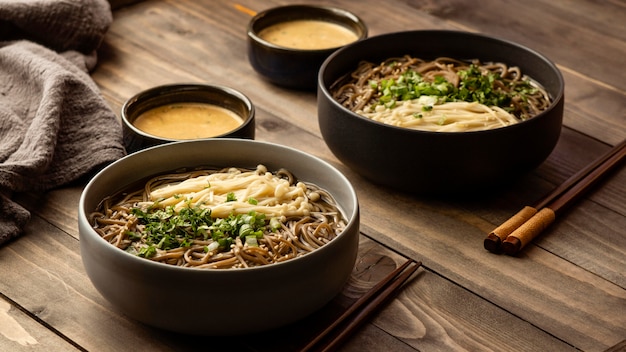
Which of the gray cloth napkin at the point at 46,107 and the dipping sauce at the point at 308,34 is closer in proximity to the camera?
the gray cloth napkin at the point at 46,107

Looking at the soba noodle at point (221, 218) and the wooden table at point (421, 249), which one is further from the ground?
→ the soba noodle at point (221, 218)

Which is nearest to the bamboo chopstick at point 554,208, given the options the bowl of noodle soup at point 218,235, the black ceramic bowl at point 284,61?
the bowl of noodle soup at point 218,235

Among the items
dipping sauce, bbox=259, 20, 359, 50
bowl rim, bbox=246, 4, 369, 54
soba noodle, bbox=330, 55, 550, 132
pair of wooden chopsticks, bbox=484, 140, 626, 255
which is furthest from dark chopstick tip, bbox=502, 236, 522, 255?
dipping sauce, bbox=259, 20, 359, 50

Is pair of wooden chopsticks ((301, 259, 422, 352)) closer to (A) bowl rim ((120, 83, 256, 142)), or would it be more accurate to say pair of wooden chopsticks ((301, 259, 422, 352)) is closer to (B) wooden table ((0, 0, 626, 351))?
(B) wooden table ((0, 0, 626, 351))

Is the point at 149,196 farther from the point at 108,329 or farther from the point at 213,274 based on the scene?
the point at 213,274

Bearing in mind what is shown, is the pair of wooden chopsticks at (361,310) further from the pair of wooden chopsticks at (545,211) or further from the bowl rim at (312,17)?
the bowl rim at (312,17)

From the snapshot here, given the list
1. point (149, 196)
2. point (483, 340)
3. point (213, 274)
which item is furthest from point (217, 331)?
point (483, 340)
